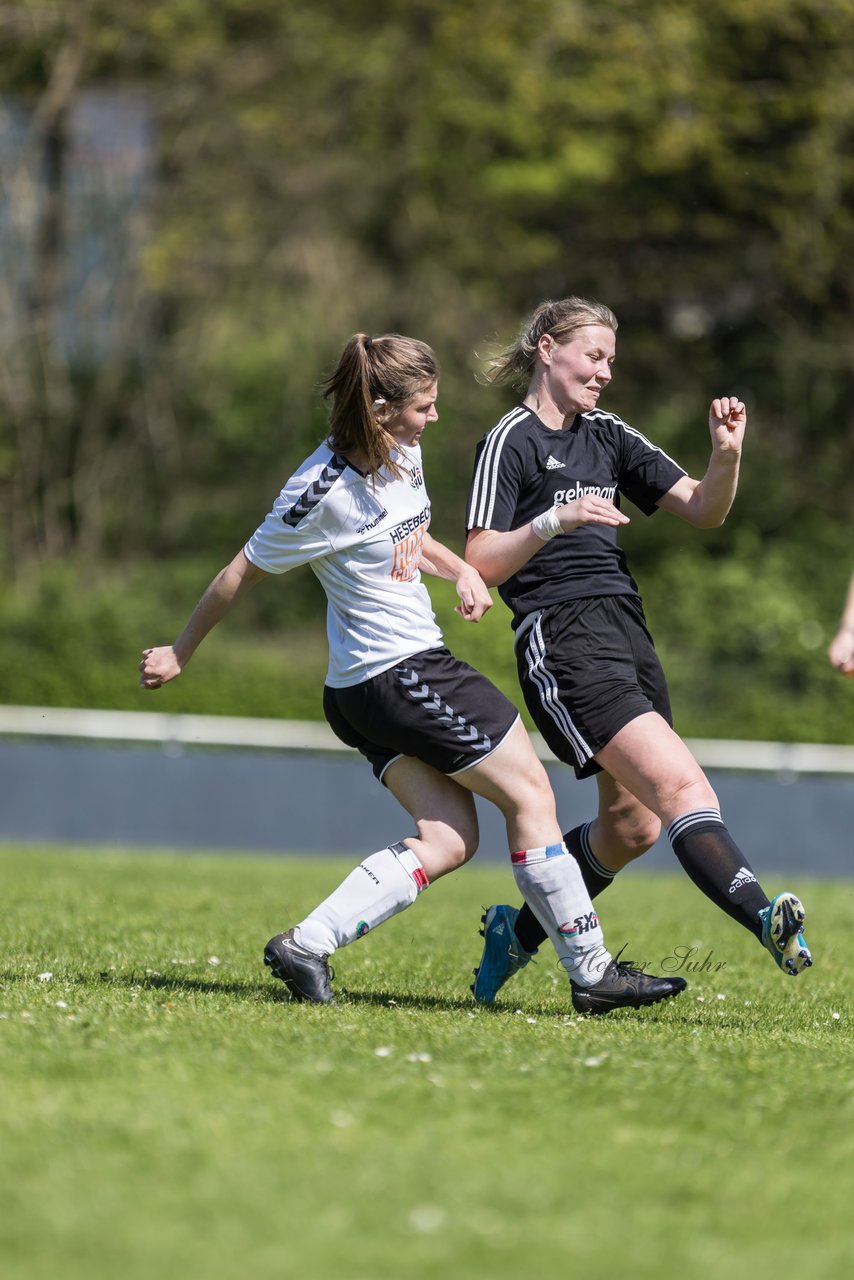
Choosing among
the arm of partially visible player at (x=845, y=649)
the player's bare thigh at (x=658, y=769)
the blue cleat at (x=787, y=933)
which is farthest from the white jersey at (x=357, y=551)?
the arm of partially visible player at (x=845, y=649)

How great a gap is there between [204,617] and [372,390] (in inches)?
35.4

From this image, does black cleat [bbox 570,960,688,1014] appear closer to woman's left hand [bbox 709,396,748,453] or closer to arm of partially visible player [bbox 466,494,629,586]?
arm of partially visible player [bbox 466,494,629,586]

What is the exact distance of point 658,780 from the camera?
5094 millimetres

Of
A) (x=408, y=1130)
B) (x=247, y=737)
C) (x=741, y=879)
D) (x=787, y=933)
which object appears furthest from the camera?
(x=247, y=737)

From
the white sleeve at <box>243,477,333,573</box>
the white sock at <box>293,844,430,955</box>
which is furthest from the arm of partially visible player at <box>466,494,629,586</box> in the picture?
the white sock at <box>293,844,430,955</box>

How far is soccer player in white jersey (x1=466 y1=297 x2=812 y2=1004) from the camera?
5059mm

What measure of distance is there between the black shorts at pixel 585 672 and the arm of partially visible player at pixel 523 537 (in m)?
0.25

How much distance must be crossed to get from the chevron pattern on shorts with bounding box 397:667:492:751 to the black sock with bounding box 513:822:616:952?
0.86m

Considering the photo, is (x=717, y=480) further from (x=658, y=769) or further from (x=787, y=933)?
(x=787, y=933)

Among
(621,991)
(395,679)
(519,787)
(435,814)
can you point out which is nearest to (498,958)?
(621,991)

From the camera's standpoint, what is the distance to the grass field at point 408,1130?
2.74 meters

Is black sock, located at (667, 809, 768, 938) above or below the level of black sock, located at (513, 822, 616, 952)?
above

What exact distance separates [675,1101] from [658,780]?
55.5 inches

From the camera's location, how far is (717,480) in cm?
545
